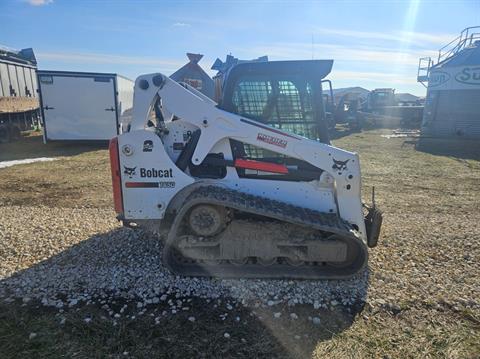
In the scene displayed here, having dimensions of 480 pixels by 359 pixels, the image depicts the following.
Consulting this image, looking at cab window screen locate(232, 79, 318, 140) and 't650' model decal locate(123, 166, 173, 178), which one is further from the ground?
cab window screen locate(232, 79, 318, 140)

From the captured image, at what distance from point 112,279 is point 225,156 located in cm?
206

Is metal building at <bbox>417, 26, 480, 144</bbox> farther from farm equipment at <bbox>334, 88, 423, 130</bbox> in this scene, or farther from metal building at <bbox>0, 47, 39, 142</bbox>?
metal building at <bbox>0, 47, 39, 142</bbox>

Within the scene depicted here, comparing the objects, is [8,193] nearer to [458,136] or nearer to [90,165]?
[90,165]

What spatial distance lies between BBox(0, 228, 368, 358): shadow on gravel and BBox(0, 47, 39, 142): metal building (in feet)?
48.8

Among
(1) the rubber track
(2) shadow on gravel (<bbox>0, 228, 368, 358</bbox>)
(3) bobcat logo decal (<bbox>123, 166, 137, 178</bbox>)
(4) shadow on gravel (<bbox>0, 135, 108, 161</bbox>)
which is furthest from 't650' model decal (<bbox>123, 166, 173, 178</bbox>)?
(4) shadow on gravel (<bbox>0, 135, 108, 161</bbox>)

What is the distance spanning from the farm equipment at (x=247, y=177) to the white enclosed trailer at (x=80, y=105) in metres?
11.1

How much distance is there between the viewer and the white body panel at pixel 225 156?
4156 millimetres

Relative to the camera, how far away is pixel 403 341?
320 centimetres

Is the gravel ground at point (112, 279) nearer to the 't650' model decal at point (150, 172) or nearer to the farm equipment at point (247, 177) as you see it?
the farm equipment at point (247, 177)

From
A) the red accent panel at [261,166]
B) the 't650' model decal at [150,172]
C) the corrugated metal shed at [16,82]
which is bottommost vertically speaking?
the 't650' model decal at [150,172]

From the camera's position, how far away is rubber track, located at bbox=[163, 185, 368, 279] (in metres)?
3.84

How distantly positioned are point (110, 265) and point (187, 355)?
1985 millimetres

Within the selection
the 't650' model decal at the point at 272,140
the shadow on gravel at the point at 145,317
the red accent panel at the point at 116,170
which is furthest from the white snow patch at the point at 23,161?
the 't650' model decal at the point at 272,140

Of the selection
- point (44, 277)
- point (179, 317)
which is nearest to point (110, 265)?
point (44, 277)
